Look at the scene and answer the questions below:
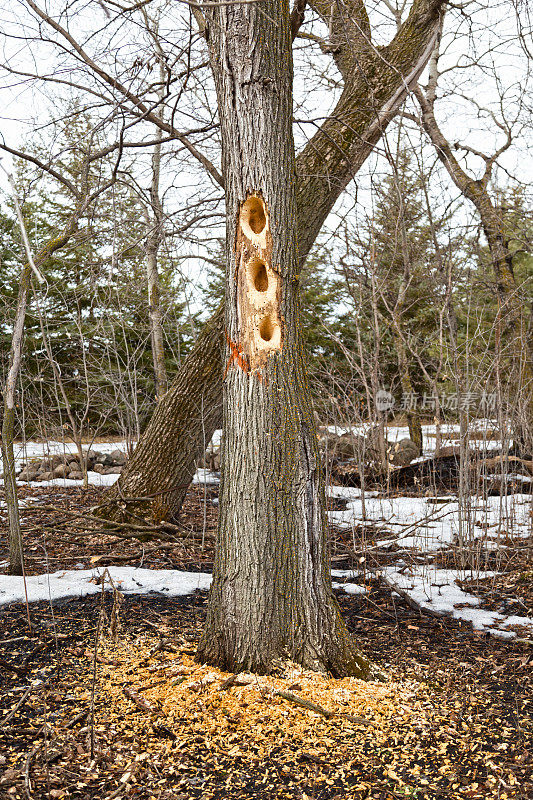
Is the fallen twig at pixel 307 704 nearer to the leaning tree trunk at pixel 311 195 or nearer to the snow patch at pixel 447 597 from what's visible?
the snow patch at pixel 447 597

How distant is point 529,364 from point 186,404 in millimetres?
6985

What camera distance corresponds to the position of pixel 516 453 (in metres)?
8.67

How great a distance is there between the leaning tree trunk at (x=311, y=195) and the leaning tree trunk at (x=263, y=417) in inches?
69.8

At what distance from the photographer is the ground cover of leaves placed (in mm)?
1965

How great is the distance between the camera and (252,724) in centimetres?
226

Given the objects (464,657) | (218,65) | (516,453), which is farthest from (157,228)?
(516,453)

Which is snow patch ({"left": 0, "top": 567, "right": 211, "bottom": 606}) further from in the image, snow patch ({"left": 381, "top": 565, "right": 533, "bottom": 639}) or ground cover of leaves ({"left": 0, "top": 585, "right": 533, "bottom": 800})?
snow patch ({"left": 381, "top": 565, "right": 533, "bottom": 639})

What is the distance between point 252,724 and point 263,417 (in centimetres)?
116

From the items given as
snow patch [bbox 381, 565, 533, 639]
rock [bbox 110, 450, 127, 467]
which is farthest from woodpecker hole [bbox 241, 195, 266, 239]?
rock [bbox 110, 450, 127, 467]

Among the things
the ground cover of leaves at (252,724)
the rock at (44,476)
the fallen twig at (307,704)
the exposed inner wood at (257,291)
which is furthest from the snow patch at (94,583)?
the rock at (44,476)

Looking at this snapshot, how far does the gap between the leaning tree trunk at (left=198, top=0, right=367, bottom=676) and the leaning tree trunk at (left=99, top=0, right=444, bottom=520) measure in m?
1.77

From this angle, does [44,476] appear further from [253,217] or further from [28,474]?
[253,217]

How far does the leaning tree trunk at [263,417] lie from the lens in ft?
8.27

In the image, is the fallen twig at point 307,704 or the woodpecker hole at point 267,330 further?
the woodpecker hole at point 267,330
